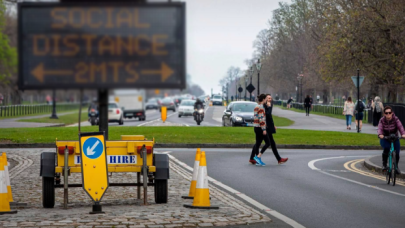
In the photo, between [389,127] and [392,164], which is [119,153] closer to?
[392,164]

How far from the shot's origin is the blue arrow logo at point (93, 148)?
33.2 feet

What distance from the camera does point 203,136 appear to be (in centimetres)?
3077

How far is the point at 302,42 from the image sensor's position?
275ft

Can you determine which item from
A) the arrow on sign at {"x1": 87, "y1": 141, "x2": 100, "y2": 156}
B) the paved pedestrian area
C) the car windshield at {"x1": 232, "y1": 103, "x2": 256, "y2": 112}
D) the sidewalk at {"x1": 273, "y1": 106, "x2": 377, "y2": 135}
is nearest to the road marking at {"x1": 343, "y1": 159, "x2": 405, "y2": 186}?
the paved pedestrian area

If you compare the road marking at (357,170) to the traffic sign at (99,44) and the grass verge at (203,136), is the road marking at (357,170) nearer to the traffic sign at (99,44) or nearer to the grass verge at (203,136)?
the grass verge at (203,136)

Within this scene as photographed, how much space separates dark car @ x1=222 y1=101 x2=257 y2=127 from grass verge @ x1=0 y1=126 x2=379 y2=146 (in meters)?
3.02

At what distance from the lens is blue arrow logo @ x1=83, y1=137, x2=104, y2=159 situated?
10.1m

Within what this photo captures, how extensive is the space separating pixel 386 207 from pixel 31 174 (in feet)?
26.9

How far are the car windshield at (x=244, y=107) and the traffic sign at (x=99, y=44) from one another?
31.5 meters

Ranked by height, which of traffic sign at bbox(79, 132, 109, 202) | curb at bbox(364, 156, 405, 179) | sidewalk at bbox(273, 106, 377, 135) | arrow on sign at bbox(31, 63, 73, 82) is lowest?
sidewalk at bbox(273, 106, 377, 135)

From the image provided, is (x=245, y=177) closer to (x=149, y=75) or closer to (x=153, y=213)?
(x=153, y=213)

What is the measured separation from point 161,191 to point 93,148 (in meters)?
1.57

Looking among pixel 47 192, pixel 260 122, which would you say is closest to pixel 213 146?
pixel 260 122

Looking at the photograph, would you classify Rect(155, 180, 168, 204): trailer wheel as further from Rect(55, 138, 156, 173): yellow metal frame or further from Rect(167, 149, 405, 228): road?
Rect(167, 149, 405, 228): road
